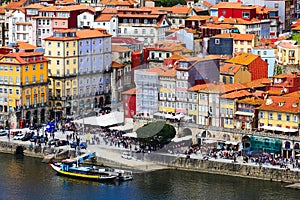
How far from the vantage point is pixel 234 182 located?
7556cm

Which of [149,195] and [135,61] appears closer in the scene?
[149,195]

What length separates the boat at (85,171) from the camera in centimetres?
7638

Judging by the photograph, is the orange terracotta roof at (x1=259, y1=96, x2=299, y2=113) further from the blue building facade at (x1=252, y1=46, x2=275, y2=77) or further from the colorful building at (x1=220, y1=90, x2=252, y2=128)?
the blue building facade at (x1=252, y1=46, x2=275, y2=77)

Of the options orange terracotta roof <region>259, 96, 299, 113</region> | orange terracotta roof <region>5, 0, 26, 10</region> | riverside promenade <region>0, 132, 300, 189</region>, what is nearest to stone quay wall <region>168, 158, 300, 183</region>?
riverside promenade <region>0, 132, 300, 189</region>

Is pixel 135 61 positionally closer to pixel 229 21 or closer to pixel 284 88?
pixel 229 21

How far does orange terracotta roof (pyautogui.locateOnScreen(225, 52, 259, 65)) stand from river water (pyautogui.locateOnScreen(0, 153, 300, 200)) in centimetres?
1339

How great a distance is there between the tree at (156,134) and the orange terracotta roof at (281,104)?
17.2 ft

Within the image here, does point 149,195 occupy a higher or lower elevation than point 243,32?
lower

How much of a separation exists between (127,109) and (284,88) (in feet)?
32.0

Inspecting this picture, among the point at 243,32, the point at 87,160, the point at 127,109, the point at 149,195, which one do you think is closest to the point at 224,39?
the point at 243,32

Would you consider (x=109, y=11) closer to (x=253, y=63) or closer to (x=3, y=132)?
(x=253, y=63)

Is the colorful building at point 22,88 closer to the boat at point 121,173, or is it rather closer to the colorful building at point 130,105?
the colorful building at point 130,105

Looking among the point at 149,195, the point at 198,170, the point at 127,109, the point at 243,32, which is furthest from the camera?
the point at 243,32

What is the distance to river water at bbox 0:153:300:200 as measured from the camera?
7275cm
